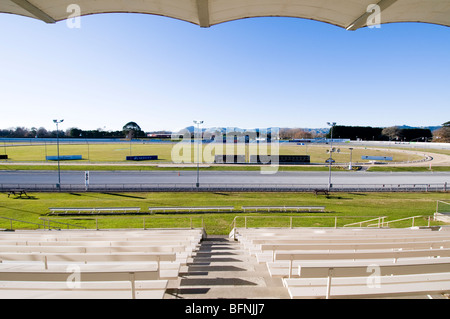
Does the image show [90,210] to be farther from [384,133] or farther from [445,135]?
[384,133]

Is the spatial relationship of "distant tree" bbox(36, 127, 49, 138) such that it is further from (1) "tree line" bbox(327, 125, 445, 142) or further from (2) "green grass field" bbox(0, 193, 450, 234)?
(1) "tree line" bbox(327, 125, 445, 142)

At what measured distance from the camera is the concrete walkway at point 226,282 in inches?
140

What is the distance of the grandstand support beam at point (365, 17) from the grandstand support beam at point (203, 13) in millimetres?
2922

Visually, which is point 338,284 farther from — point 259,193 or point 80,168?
point 80,168

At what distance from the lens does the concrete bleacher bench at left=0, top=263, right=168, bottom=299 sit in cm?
254

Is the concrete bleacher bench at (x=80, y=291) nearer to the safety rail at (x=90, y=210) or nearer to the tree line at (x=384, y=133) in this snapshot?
the safety rail at (x=90, y=210)

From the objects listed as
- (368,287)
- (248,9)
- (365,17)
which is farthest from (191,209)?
(365,17)

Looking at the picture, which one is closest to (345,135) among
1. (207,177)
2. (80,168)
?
(207,177)

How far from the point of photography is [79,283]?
2723mm

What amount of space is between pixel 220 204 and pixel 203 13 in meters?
17.6

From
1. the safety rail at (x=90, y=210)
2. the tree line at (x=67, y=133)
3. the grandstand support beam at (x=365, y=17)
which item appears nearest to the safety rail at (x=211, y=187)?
the safety rail at (x=90, y=210)

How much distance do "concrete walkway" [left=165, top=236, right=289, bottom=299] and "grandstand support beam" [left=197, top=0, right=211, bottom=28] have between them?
192 inches
